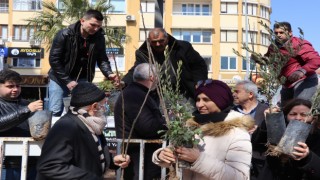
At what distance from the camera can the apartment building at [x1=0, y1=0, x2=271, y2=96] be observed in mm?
45094

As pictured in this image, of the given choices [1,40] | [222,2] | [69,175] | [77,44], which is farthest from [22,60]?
[69,175]

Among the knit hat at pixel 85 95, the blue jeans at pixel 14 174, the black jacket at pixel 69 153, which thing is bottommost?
the blue jeans at pixel 14 174

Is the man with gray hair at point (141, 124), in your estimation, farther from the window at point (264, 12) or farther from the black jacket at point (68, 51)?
the window at point (264, 12)

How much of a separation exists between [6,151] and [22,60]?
138 ft

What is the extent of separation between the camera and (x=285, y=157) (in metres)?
3.78

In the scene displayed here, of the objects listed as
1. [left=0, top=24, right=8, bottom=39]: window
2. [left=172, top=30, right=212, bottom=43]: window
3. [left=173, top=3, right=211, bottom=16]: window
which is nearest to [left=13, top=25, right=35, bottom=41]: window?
[left=0, top=24, right=8, bottom=39]: window

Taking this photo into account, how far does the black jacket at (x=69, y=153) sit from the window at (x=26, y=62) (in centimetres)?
4277

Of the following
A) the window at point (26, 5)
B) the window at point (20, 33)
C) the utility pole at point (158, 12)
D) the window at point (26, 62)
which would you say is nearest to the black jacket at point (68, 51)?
the utility pole at point (158, 12)

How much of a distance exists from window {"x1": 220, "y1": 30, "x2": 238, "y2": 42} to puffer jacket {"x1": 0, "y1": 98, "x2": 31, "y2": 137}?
42266mm

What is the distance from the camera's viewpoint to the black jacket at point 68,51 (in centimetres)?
651

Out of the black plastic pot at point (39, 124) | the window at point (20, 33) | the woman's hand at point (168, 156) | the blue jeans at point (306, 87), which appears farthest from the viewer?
the window at point (20, 33)

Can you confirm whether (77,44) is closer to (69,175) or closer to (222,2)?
(69,175)

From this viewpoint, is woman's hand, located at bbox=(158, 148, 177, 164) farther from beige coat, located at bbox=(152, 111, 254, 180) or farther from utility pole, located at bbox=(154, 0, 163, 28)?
utility pole, located at bbox=(154, 0, 163, 28)

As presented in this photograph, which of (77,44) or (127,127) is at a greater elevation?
(77,44)
